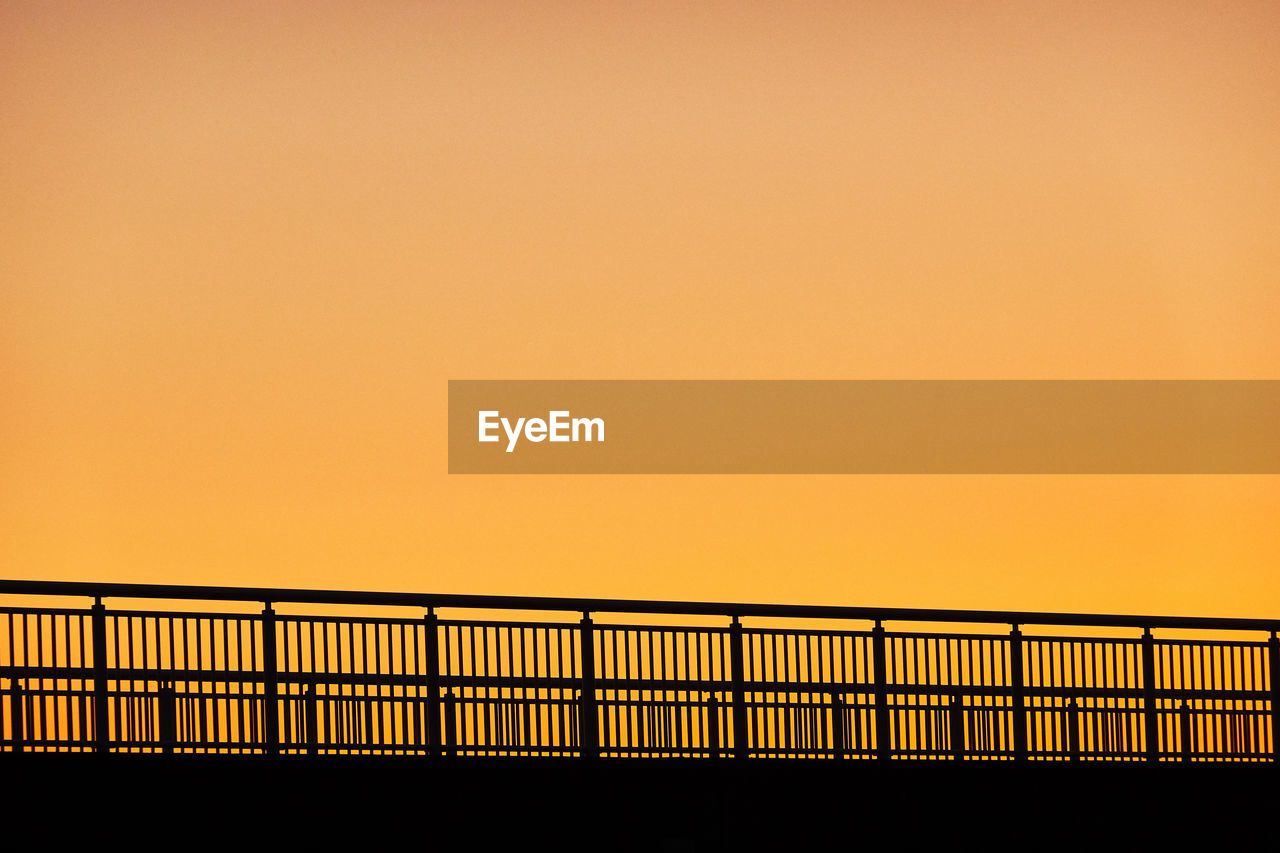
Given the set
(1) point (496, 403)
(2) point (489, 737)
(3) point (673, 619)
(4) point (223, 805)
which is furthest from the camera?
(3) point (673, 619)

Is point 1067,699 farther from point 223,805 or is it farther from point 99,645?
point 99,645

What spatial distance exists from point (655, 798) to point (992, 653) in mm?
1824

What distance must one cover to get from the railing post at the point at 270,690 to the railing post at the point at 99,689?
0.65m

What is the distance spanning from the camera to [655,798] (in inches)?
222

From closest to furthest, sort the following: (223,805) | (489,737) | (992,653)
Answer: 1. (223,805)
2. (489,737)
3. (992,653)

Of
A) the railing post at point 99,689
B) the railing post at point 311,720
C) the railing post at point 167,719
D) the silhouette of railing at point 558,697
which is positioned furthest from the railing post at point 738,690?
the railing post at point 99,689

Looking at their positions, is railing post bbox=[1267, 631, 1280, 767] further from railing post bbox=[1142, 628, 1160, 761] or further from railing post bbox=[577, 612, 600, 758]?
railing post bbox=[577, 612, 600, 758]

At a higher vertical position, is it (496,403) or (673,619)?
(496,403)

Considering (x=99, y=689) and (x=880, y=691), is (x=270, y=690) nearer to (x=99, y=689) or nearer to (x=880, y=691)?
(x=99, y=689)

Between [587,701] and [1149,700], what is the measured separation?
256cm

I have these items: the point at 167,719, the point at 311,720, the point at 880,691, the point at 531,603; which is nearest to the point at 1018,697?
the point at 880,691

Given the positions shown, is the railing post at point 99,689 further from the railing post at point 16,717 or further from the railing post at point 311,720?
the railing post at point 311,720

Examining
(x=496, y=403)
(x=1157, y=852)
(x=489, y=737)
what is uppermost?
(x=496, y=403)

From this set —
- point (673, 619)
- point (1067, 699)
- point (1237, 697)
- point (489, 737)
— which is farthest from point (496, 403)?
point (1237, 697)
